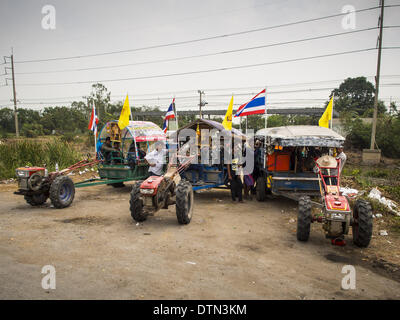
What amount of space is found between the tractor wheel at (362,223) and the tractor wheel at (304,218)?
33.1 inches

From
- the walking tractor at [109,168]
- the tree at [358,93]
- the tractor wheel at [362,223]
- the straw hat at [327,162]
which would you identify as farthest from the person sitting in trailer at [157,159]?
the tree at [358,93]

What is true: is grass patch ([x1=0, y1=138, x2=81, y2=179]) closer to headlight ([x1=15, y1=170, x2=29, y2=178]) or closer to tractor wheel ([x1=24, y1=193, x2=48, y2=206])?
tractor wheel ([x1=24, y1=193, x2=48, y2=206])

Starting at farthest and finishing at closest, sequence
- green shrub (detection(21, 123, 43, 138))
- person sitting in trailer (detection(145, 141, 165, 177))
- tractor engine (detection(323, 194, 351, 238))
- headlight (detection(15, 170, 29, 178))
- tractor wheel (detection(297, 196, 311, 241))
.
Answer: green shrub (detection(21, 123, 43, 138)) → person sitting in trailer (detection(145, 141, 165, 177)) → headlight (detection(15, 170, 29, 178)) → tractor wheel (detection(297, 196, 311, 241)) → tractor engine (detection(323, 194, 351, 238))

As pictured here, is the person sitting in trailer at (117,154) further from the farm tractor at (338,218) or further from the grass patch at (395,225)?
the grass patch at (395,225)

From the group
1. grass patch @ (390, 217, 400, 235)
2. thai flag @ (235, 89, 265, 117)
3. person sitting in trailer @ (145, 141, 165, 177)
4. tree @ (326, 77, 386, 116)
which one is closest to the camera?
grass patch @ (390, 217, 400, 235)

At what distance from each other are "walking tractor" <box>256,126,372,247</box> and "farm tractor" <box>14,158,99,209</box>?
19.5 ft

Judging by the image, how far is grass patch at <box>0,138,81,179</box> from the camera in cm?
1345

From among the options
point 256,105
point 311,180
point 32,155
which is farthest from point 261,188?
point 32,155

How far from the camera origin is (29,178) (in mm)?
7691

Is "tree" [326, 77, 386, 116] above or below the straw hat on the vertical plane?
above

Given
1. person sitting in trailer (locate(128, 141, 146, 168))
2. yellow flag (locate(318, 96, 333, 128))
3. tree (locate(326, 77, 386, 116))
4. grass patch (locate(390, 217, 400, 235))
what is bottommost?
grass patch (locate(390, 217, 400, 235))

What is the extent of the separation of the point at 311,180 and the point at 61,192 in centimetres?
715

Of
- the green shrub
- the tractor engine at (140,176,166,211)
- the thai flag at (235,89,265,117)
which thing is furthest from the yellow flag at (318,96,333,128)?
the green shrub
